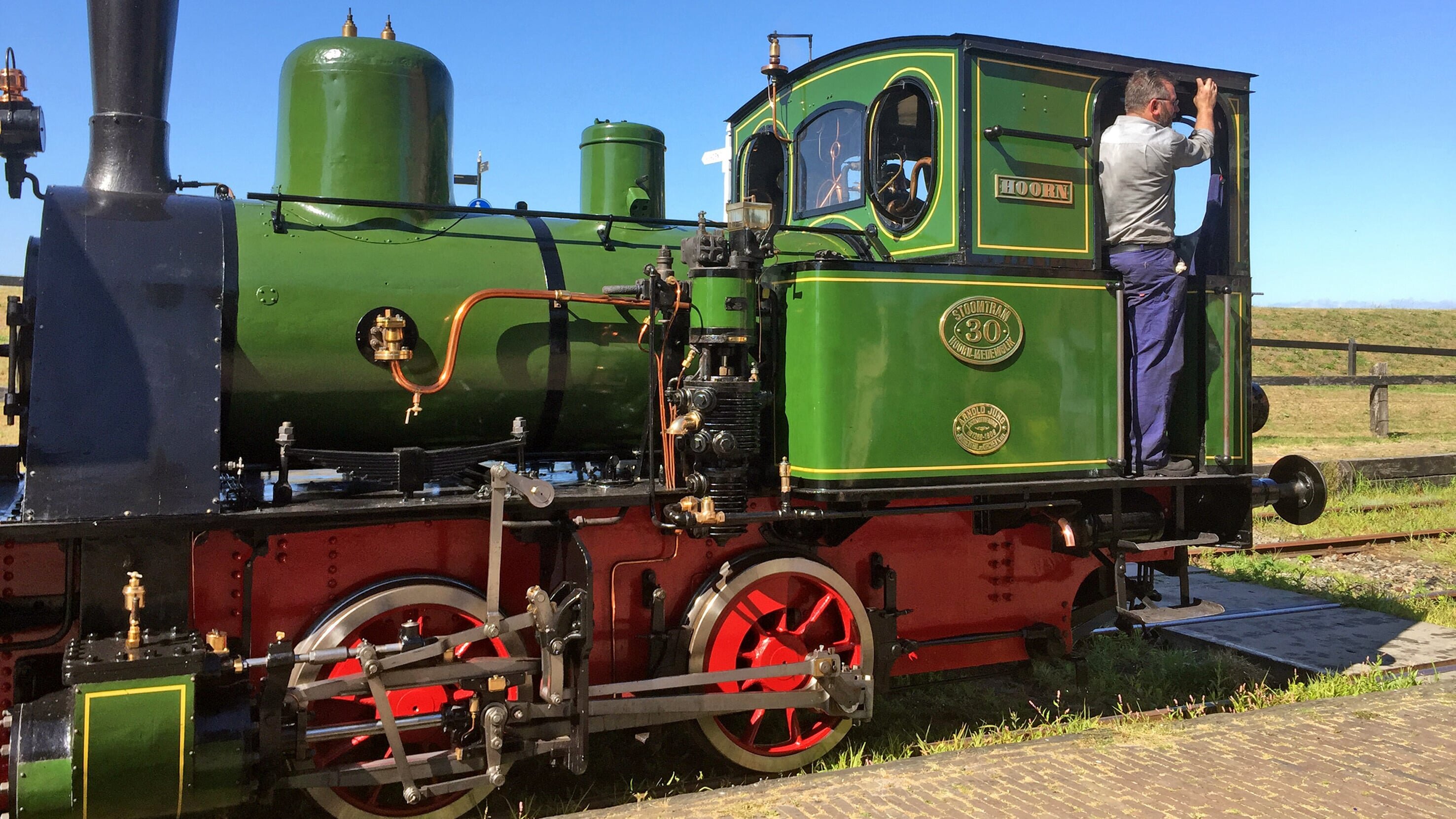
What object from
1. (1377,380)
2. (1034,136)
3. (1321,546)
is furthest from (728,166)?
(1377,380)

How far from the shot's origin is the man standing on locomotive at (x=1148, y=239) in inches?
191

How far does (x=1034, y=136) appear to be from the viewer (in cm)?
476

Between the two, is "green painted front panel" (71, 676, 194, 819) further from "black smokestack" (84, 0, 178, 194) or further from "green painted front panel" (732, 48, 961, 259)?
"green painted front panel" (732, 48, 961, 259)

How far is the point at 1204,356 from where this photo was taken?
17.0ft

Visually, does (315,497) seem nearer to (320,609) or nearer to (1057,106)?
(320,609)

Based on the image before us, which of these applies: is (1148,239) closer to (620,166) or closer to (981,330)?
(981,330)

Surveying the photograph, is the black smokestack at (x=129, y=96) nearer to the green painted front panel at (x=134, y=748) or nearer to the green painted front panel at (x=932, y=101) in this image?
the green painted front panel at (x=134, y=748)

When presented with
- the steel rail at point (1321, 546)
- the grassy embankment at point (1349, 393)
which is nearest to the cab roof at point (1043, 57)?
the steel rail at point (1321, 546)

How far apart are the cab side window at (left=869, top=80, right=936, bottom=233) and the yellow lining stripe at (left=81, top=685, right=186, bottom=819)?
3.38 meters

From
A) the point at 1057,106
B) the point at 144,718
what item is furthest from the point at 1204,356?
the point at 144,718

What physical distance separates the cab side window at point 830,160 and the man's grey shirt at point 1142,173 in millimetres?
1111

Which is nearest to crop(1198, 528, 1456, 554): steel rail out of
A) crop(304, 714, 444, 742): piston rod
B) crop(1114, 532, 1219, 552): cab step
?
crop(1114, 532, 1219, 552): cab step

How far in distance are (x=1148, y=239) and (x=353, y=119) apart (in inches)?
138

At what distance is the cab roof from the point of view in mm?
4652
